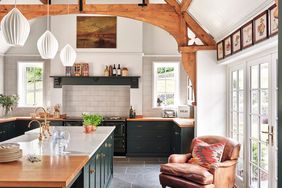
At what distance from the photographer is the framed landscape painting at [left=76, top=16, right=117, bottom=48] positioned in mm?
7512

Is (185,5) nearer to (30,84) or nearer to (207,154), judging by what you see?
(207,154)

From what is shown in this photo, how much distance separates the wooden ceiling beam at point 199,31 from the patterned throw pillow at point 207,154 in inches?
81.2

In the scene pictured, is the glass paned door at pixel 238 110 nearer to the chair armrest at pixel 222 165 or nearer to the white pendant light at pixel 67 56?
the chair armrest at pixel 222 165

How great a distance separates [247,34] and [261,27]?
52cm

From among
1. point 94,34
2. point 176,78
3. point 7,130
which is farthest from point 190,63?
point 7,130

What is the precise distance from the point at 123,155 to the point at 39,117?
2.41 meters

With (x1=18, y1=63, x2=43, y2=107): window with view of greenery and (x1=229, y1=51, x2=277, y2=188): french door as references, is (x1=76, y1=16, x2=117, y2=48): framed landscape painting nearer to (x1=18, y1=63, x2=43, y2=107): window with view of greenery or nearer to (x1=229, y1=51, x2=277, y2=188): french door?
(x1=18, y1=63, x2=43, y2=107): window with view of greenery

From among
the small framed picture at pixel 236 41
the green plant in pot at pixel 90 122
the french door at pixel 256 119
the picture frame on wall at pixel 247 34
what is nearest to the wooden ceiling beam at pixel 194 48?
the french door at pixel 256 119

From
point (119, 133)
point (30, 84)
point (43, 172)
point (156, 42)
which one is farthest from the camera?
point (30, 84)

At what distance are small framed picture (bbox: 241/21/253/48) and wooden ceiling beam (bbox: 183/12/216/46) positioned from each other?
4.50ft

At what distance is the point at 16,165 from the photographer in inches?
92.7

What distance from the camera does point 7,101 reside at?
7336 millimetres

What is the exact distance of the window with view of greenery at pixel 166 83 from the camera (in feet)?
26.0

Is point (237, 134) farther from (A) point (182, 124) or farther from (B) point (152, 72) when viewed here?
(B) point (152, 72)
